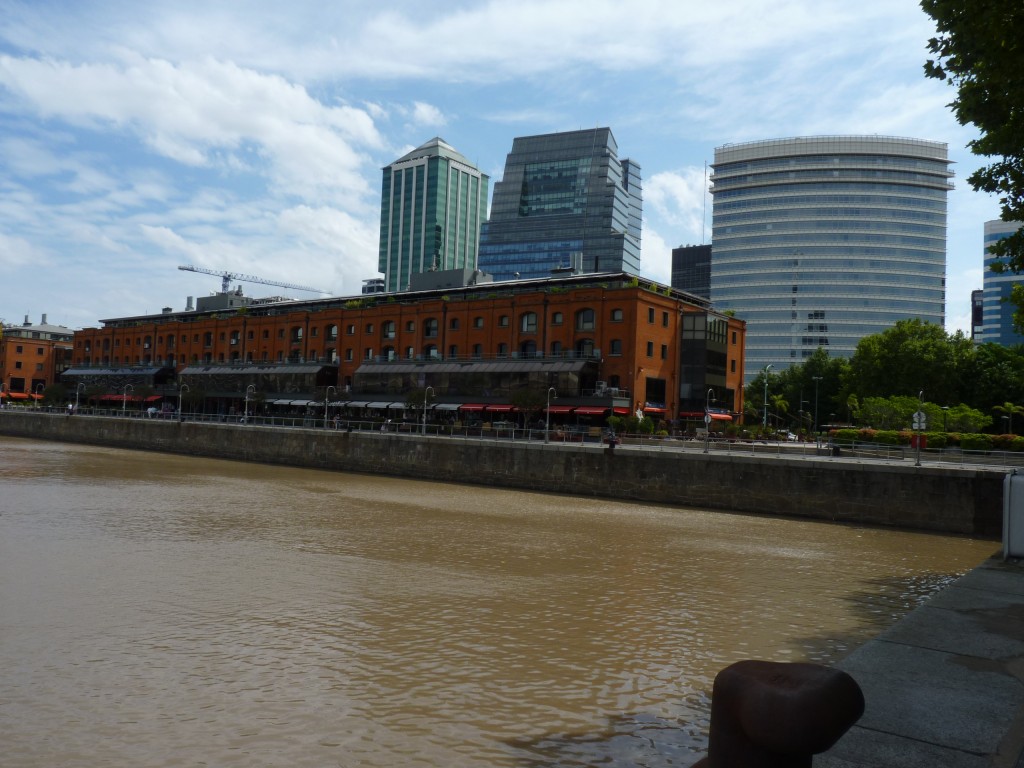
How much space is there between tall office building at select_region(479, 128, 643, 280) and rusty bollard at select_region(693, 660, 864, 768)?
18132 centimetres

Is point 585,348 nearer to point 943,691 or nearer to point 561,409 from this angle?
point 561,409

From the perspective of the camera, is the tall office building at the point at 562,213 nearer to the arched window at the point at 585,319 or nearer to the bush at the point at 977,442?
the arched window at the point at 585,319

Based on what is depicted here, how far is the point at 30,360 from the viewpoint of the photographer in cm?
12481

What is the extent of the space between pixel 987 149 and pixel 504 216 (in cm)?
18371

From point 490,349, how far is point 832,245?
384 feet

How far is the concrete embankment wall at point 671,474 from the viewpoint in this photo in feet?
102

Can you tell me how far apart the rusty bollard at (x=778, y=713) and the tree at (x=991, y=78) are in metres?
14.4

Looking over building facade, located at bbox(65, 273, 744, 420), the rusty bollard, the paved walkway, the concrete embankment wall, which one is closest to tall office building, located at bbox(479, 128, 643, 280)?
building facade, located at bbox(65, 273, 744, 420)

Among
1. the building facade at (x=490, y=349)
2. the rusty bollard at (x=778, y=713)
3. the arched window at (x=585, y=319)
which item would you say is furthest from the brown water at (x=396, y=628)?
the arched window at (x=585, y=319)

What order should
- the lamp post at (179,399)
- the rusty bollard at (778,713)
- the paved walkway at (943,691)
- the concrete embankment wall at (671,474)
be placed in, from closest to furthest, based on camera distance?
the rusty bollard at (778,713), the paved walkway at (943,691), the concrete embankment wall at (671,474), the lamp post at (179,399)

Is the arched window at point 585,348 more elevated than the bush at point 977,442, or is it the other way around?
the arched window at point 585,348

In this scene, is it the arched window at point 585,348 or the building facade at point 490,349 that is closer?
the building facade at point 490,349

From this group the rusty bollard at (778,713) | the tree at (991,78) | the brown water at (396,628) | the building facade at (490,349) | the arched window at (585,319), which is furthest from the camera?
the arched window at (585,319)

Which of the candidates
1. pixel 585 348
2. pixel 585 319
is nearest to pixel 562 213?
pixel 585 319
